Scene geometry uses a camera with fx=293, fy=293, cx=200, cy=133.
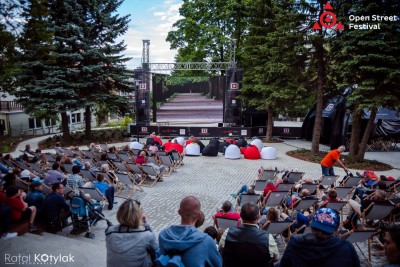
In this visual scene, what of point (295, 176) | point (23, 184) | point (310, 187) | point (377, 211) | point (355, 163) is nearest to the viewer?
point (377, 211)

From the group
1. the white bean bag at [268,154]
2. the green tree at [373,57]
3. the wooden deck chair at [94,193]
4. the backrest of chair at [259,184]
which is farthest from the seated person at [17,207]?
the green tree at [373,57]

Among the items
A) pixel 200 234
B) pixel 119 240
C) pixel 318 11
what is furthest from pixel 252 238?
pixel 318 11

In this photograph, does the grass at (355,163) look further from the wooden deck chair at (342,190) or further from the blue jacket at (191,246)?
the blue jacket at (191,246)

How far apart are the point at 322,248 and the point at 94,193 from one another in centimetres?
614

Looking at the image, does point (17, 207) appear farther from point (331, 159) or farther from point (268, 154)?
point (268, 154)

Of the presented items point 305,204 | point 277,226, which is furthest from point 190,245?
point 305,204

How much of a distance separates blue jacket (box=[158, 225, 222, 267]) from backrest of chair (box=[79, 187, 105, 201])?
5213 millimetres

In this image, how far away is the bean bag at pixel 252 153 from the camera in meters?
16.1

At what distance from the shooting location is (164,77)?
81.5 ft

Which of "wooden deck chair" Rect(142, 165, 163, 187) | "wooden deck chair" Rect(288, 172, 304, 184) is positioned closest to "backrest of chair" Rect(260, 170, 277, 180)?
"wooden deck chair" Rect(288, 172, 304, 184)

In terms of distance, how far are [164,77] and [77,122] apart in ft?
58.0

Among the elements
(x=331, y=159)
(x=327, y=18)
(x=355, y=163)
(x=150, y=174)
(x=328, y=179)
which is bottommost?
(x=355, y=163)

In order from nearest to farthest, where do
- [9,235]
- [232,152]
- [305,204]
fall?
[9,235] < [305,204] < [232,152]

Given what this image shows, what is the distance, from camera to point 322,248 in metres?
2.64
